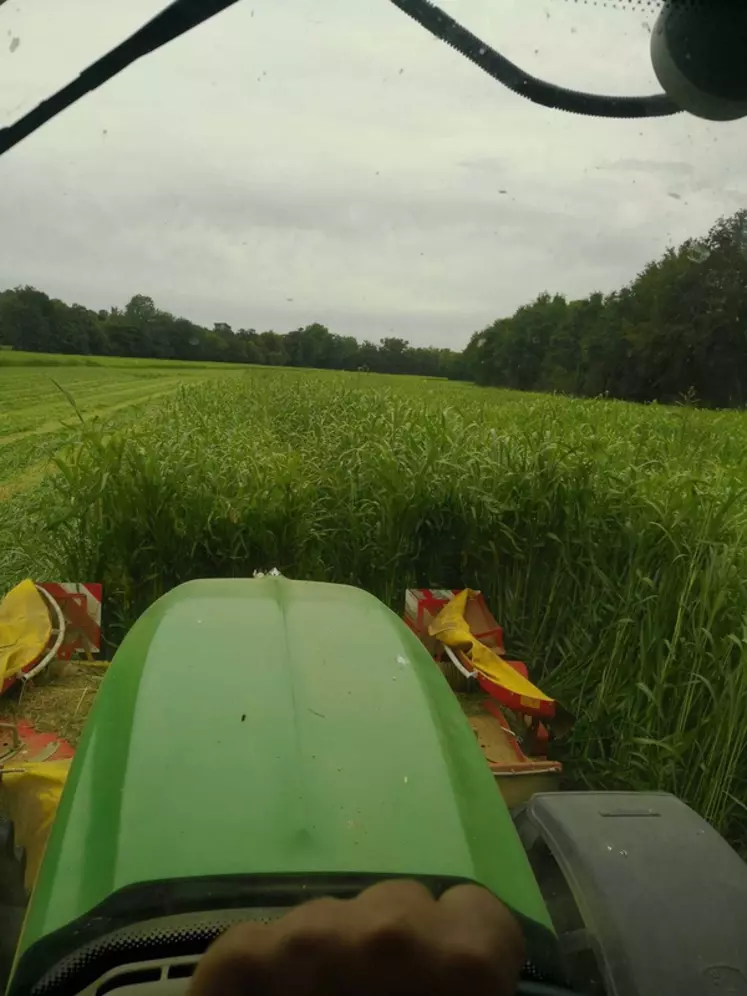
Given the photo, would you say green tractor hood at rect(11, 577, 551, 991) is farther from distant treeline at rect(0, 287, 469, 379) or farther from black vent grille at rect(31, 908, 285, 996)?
distant treeline at rect(0, 287, 469, 379)

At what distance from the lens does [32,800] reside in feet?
6.49

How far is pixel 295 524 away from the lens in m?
4.25

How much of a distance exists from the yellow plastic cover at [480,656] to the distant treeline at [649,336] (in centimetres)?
124

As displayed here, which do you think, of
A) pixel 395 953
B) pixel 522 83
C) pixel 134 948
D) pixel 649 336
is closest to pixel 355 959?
pixel 395 953

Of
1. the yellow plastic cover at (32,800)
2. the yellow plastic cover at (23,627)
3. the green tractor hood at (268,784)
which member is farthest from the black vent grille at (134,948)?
the yellow plastic cover at (23,627)

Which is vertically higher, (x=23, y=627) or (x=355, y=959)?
(x=355, y=959)

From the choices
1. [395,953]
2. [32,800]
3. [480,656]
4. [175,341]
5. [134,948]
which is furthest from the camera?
[480,656]

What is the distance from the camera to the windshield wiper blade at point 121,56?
44.4 inches

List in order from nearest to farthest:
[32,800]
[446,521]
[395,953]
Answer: [395,953] < [32,800] < [446,521]

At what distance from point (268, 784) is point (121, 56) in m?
0.96

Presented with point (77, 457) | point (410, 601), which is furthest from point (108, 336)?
point (77, 457)

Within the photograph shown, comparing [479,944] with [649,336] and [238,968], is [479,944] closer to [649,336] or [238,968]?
[238,968]

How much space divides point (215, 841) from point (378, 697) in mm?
431

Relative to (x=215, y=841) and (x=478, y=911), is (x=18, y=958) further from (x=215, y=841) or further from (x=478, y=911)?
(x=478, y=911)
